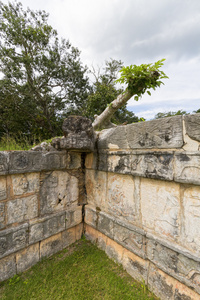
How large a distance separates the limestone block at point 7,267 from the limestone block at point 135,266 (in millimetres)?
1470

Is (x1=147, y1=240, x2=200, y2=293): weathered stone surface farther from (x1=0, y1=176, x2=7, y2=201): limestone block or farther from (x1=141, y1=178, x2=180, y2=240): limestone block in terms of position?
(x1=0, y1=176, x2=7, y2=201): limestone block

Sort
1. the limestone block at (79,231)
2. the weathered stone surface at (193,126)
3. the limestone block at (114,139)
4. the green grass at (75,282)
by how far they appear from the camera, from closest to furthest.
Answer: the weathered stone surface at (193,126), the green grass at (75,282), the limestone block at (114,139), the limestone block at (79,231)

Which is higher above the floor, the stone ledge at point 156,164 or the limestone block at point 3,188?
the stone ledge at point 156,164

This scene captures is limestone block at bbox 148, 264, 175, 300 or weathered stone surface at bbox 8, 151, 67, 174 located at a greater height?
weathered stone surface at bbox 8, 151, 67, 174

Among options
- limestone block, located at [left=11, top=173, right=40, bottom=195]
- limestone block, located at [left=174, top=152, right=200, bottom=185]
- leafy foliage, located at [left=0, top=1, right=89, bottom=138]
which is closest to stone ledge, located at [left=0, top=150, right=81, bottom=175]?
limestone block, located at [left=11, top=173, right=40, bottom=195]

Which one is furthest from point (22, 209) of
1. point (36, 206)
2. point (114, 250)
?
point (114, 250)

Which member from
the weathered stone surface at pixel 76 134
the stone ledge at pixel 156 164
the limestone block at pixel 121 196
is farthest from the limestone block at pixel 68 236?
the weathered stone surface at pixel 76 134

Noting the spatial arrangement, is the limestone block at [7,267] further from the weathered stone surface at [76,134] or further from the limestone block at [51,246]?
the weathered stone surface at [76,134]

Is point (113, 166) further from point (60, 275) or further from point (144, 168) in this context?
point (60, 275)

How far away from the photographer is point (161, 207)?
164 centimetres

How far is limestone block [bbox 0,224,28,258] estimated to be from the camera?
1799 mm

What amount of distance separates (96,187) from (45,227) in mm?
974

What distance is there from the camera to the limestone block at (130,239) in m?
1.82

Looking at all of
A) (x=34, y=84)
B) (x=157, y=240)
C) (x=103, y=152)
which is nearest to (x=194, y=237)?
(x=157, y=240)
